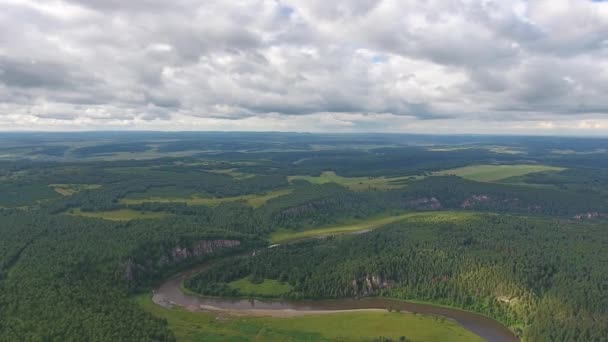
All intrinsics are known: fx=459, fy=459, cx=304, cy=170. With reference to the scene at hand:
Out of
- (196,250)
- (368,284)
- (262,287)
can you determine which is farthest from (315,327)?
(196,250)

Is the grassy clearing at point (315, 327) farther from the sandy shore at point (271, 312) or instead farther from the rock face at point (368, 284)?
the rock face at point (368, 284)

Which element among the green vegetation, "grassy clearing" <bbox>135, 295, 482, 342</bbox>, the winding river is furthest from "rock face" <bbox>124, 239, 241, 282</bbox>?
"grassy clearing" <bbox>135, 295, 482, 342</bbox>

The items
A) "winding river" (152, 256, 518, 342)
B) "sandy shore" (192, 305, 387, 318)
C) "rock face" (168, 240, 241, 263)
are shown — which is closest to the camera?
"winding river" (152, 256, 518, 342)

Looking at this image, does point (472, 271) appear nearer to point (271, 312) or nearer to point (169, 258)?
point (271, 312)

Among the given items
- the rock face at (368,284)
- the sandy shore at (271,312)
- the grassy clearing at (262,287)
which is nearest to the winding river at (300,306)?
the sandy shore at (271,312)

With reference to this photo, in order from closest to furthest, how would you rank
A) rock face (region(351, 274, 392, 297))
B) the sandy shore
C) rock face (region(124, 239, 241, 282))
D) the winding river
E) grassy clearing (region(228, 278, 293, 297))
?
the winding river < the sandy shore < grassy clearing (region(228, 278, 293, 297)) < rock face (region(351, 274, 392, 297)) < rock face (region(124, 239, 241, 282))

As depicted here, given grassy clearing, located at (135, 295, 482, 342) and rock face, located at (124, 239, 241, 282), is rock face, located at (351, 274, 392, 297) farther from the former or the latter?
rock face, located at (124, 239, 241, 282)

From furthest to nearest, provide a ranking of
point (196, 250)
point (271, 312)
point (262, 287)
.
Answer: point (196, 250) < point (262, 287) < point (271, 312)
